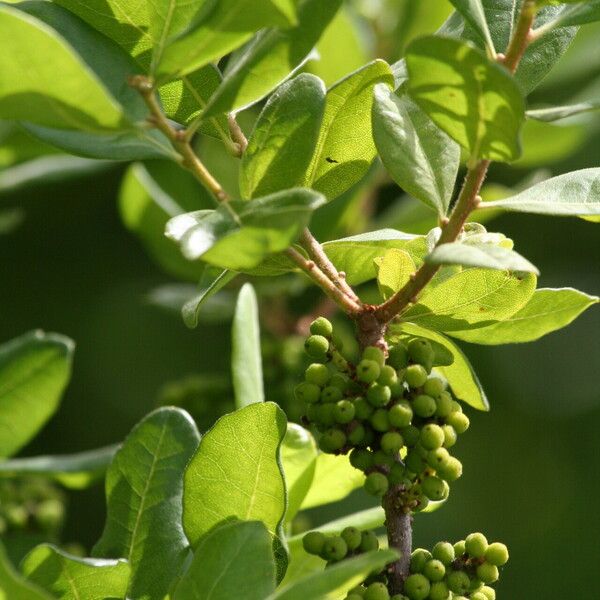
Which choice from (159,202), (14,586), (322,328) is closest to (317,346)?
(322,328)

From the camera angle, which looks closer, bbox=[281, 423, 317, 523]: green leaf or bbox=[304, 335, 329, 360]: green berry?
bbox=[304, 335, 329, 360]: green berry

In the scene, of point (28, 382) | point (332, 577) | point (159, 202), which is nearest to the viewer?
point (332, 577)

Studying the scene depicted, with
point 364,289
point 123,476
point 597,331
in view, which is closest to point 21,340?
point 123,476

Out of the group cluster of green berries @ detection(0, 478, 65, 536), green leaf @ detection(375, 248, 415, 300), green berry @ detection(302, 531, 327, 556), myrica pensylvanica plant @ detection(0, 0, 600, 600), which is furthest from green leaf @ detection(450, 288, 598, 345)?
cluster of green berries @ detection(0, 478, 65, 536)

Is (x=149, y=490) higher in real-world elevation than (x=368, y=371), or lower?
lower

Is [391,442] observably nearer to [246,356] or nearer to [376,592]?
[376,592]

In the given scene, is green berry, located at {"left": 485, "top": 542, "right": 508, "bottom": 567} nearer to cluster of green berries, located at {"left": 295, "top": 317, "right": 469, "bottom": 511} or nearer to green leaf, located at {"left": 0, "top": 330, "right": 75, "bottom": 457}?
cluster of green berries, located at {"left": 295, "top": 317, "right": 469, "bottom": 511}
